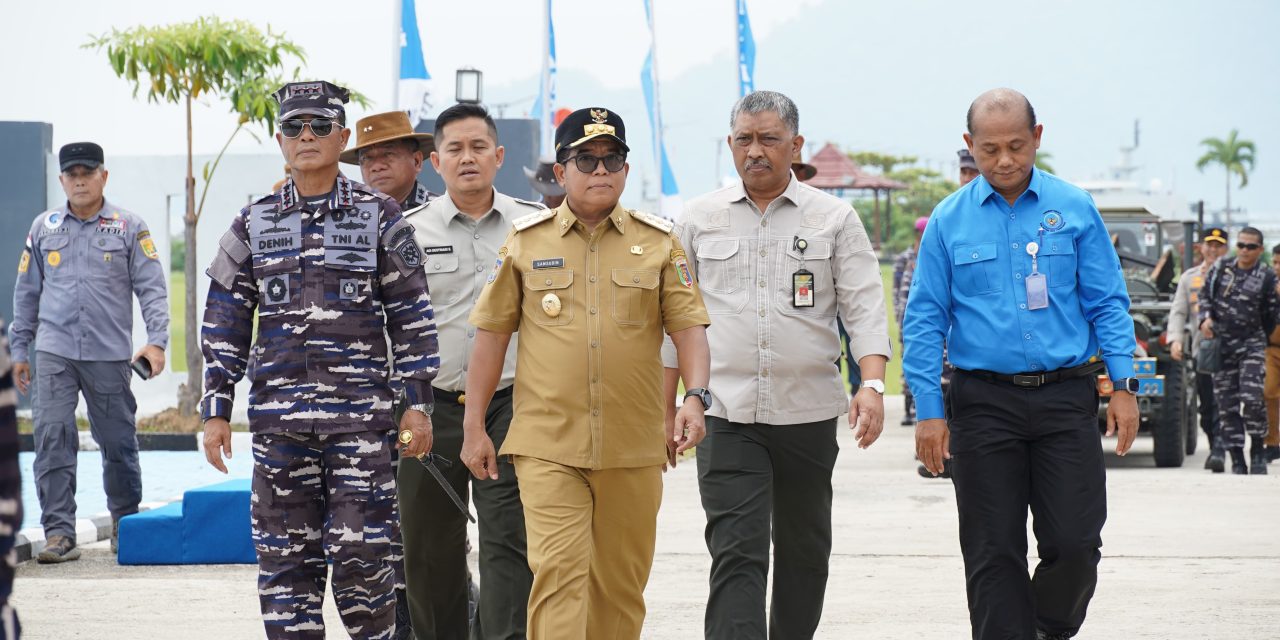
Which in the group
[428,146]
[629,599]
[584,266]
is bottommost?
[629,599]

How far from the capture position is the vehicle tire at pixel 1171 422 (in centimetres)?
1373

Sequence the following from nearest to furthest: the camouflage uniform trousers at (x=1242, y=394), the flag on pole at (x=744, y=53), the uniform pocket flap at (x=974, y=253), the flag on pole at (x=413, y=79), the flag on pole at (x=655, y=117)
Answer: the uniform pocket flap at (x=974, y=253), the camouflage uniform trousers at (x=1242, y=394), the flag on pole at (x=413, y=79), the flag on pole at (x=744, y=53), the flag on pole at (x=655, y=117)

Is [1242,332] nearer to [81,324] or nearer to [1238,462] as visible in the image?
[1238,462]

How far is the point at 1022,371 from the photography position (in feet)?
17.7

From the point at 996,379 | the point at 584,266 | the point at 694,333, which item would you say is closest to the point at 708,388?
the point at 694,333

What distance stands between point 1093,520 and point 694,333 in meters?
1.48

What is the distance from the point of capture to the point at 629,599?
5207 millimetres

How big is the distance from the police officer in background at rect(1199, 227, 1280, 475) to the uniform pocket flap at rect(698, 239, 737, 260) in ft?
31.2

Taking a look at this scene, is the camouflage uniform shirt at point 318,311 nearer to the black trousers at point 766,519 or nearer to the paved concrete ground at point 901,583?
the black trousers at point 766,519

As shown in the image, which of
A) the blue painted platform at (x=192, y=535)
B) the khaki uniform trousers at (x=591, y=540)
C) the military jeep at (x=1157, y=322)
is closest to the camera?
the khaki uniform trousers at (x=591, y=540)

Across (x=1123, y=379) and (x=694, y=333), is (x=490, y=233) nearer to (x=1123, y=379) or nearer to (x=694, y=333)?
(x=694, y=333)

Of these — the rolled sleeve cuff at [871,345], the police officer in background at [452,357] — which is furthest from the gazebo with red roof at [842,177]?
the rolled sleeve cuff at [871,345]

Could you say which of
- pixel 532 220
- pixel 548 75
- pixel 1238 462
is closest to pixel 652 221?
pixel 532 220

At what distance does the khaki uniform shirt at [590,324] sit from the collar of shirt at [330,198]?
1.79ft
